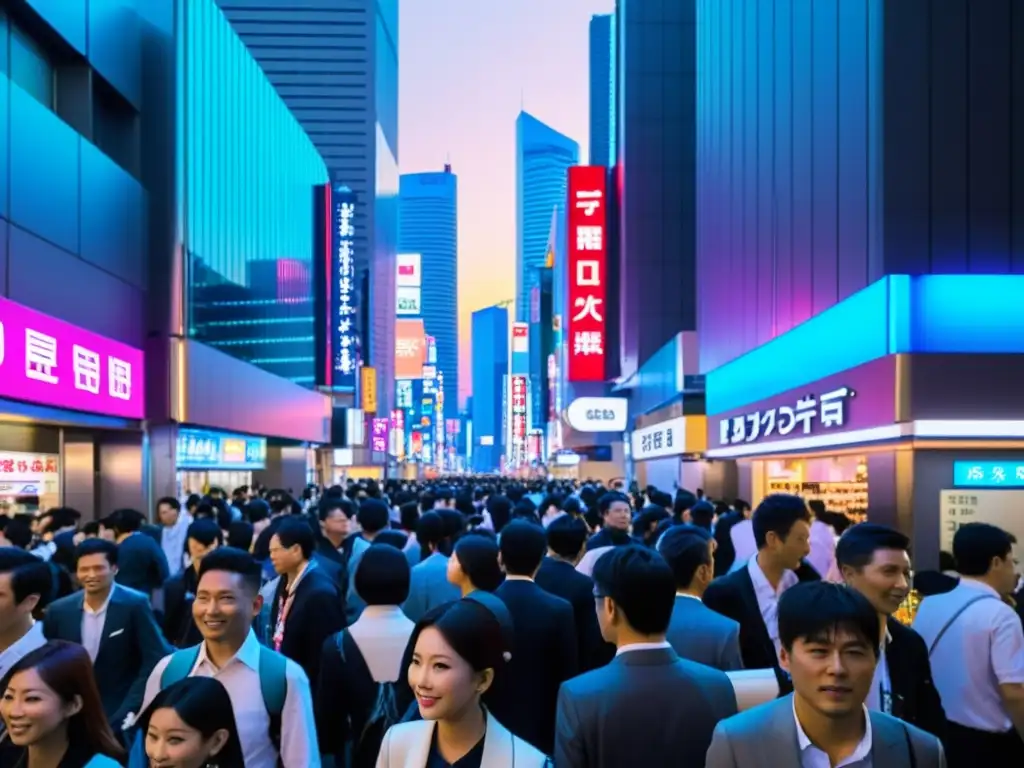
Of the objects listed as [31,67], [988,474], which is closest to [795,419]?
[988,474]

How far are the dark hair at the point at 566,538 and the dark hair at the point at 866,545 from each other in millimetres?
2344

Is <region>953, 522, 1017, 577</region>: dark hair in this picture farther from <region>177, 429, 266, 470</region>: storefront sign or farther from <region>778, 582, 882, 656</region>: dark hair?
<region>177, 429, 266, 470</region>: storefront sign

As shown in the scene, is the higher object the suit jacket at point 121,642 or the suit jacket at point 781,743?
the suit jacket at point 781,743

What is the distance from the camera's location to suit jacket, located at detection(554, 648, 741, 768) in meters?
2.97

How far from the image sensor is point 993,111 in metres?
12.4

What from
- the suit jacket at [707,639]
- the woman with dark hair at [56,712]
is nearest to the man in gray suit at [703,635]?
the suit jacket at [707,639]

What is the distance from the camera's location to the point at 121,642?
494 cm

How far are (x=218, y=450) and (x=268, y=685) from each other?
88.2ft

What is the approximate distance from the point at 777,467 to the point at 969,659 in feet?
Answer: 58.9

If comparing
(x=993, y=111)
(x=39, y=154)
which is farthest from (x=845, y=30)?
(x=39, y=154)

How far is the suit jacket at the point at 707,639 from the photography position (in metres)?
3.92

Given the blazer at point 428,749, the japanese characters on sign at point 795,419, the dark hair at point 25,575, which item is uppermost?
the japanese characters on sign at point 795,419

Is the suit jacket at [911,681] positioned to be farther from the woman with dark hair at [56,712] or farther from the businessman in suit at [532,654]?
the woman with dark hair at [56,712]

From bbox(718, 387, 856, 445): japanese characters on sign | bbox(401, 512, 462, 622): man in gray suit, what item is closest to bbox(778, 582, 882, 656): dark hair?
bbox(401, 512, 462, 622): man in gray suit
